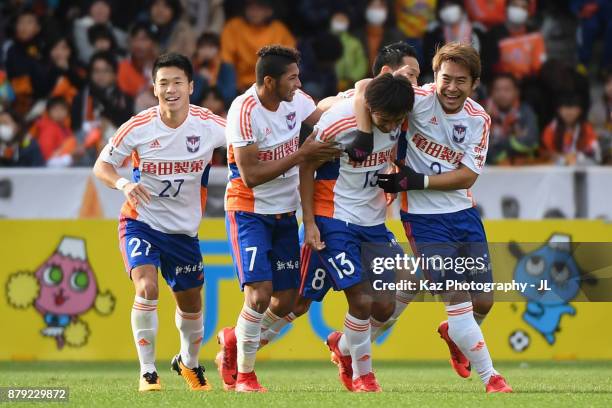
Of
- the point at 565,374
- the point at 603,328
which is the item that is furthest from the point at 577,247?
the point at 565,374

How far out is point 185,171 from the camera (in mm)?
9625

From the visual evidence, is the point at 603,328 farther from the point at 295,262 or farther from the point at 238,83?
the point at 238,83

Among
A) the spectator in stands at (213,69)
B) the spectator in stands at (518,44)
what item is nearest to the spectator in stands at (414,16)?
the spectator in stands at (518,44)

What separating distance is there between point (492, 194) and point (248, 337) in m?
5.43

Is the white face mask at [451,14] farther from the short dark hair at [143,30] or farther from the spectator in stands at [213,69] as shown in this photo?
the short dark hair at [143,30]

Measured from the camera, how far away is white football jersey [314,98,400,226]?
9078 mm

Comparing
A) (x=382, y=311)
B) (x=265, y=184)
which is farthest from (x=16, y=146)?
(x=382, y=311)

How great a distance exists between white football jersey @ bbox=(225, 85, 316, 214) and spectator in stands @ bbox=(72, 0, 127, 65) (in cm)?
801

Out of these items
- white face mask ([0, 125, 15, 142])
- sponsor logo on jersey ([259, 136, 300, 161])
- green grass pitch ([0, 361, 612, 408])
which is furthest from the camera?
white face mask ([0, 125, 15, 142])

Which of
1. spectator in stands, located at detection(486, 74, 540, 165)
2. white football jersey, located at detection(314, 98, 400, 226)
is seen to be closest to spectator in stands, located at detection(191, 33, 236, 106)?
spectator in stands, located at detection(486, 74, 540, 165)

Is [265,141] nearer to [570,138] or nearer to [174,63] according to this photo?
[174,63]

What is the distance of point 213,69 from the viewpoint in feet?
54.4

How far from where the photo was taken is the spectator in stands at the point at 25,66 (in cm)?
1662

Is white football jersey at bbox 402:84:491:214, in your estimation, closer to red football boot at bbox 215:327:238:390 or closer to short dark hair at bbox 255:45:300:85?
short dark hair at bbox 255:45:300:85
